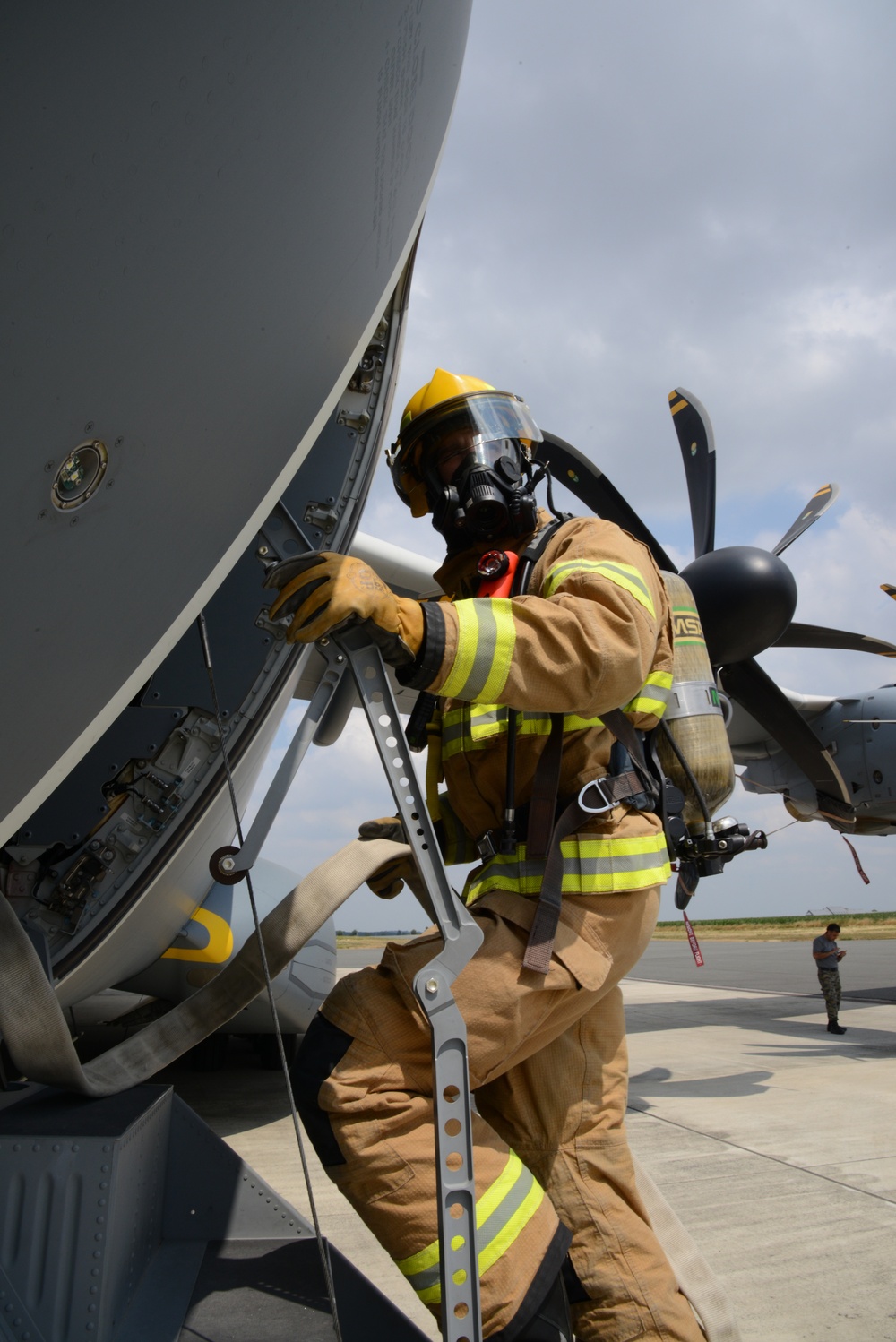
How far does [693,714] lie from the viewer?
4.39m

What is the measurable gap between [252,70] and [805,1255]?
3.58m

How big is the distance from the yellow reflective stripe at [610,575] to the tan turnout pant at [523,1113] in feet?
2.08

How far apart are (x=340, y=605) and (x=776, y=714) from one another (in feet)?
21.3

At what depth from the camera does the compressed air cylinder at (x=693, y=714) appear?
14.2 feet

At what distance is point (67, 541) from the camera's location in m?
1.26

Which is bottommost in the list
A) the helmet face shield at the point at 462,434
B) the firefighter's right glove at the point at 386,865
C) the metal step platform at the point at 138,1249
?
the metal step platform at the point at 138,1249

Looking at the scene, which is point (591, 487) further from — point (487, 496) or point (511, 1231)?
point (511, 1231)

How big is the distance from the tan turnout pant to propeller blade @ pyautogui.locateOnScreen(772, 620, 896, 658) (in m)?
6.27

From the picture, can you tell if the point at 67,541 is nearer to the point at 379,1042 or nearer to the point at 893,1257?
the point at 379,1042

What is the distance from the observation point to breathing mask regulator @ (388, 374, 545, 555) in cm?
223

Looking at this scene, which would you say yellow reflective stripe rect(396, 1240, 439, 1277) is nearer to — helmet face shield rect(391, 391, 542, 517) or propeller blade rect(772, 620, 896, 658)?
helmet face shield rect(391, 391, 542, 517)

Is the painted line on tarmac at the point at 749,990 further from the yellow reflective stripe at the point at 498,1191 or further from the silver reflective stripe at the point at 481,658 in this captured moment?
the silver reflective stripe at the point at 481,658

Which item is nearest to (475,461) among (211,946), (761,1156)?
(211,946)

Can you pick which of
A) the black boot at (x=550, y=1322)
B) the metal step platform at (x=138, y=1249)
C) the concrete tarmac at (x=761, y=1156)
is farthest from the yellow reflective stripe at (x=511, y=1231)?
the concrete tarmac at (x=761, y=1156)
